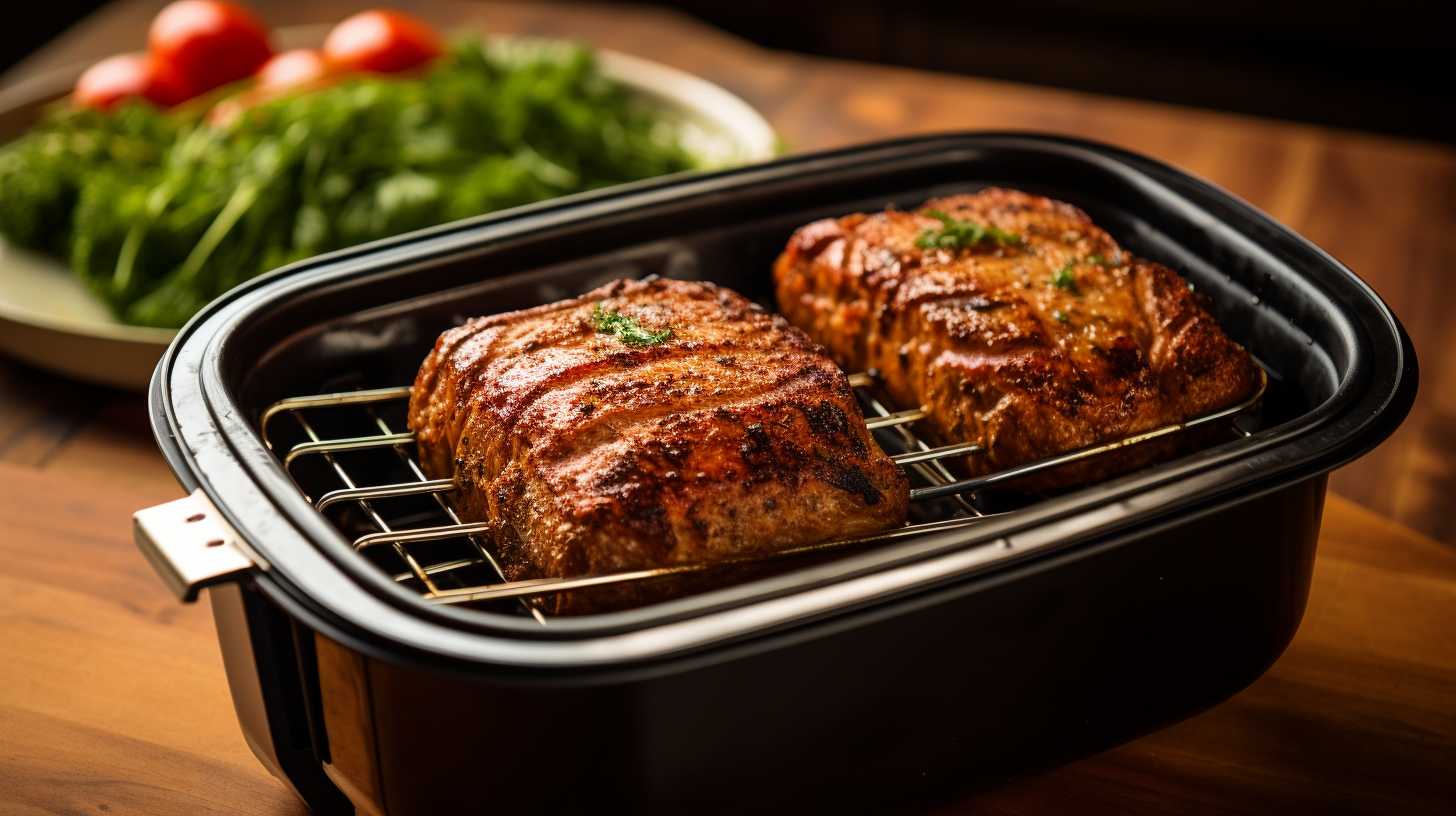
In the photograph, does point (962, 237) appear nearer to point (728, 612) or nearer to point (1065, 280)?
point (1065, 280)

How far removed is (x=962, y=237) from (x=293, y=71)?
214cm

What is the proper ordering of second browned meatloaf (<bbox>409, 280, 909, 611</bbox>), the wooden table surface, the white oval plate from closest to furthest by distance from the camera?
1. second browned meatloaf (<bbox>409, 280, 909, 611</bbox>)
2. the wooden table surface
3. the white oval plate

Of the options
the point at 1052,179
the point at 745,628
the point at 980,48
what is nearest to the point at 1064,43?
the point at 980,48

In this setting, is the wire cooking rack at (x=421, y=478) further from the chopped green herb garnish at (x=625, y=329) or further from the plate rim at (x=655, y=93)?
the plate rim at (x=655, y=93)

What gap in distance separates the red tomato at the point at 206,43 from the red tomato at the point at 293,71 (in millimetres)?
85

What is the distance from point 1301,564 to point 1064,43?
4118 millimetres

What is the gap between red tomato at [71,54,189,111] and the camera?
10.9 ft

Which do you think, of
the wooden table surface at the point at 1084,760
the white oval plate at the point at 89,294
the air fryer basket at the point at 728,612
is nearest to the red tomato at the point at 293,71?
the white oval plate at the point at 89,294

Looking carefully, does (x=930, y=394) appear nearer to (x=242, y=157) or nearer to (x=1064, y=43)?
(x=242, y=157)

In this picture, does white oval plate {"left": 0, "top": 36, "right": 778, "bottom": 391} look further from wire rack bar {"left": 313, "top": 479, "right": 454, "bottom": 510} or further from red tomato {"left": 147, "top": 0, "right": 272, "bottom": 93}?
wire rack bar {"left": 313, "top": 479, "right": 454, "bottom": 510}

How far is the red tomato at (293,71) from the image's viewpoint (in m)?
3.40

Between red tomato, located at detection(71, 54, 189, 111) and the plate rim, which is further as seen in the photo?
red tomato, located at detection(71, 54, 189, 111)

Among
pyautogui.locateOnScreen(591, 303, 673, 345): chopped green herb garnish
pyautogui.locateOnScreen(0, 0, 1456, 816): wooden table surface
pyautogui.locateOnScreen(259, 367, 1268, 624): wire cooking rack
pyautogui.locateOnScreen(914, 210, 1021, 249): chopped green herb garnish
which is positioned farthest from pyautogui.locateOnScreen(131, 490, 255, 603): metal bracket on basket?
pyautogui.locateOnScreen(914, 210, 1021, 249): chopped green herb garnish

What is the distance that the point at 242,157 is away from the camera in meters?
3.03
